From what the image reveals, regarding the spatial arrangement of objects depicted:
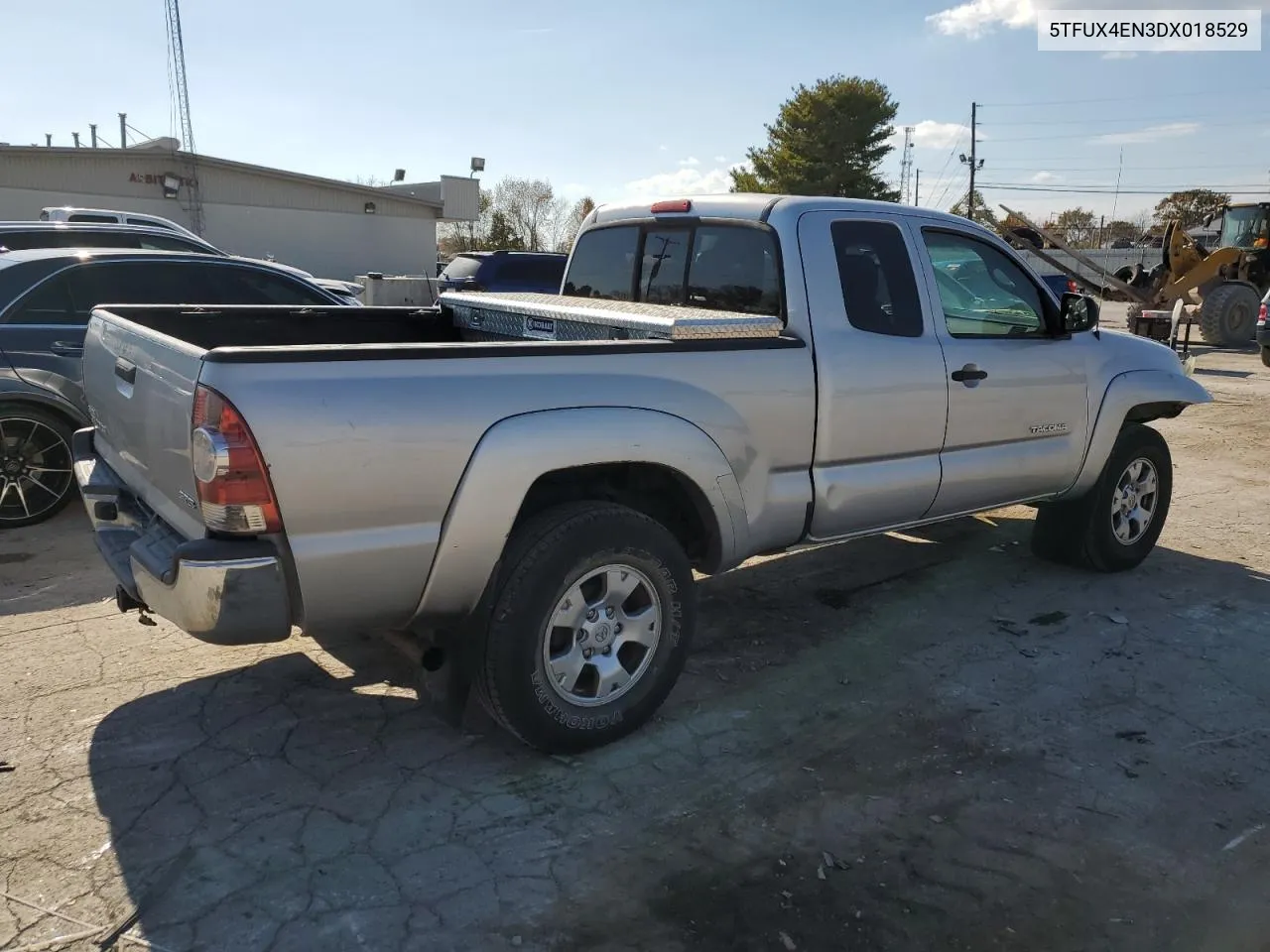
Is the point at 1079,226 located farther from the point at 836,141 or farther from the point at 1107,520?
the point at 1107,520

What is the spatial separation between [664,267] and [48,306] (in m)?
4.37

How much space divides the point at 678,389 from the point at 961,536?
3.70 m

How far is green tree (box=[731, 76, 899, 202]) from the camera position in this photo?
146 ft

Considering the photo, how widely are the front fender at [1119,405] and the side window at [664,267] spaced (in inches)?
98.4

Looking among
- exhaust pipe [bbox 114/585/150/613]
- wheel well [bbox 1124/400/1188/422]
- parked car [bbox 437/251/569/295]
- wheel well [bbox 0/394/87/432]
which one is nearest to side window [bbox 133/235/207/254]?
parked car [bbox 437/251/569/295]

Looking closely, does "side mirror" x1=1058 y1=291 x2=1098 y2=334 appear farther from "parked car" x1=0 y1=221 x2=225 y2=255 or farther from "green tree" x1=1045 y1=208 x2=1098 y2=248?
"green tree" x1=1045 y1=208 x2=1098 y2=248

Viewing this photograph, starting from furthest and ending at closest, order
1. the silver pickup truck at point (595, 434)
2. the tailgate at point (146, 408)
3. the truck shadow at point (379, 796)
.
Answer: the tailgate at point (146, 408)
the silver pickup truck at point (595, 434)
the truck shadow at point (379, 796)

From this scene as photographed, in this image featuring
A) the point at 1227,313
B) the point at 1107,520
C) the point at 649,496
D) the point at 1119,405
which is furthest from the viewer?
the point at 1227,313

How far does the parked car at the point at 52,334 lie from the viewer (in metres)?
6.00

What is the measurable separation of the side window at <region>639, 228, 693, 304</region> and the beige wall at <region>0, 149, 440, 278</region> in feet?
87.7

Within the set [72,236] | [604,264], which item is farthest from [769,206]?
[72,236]

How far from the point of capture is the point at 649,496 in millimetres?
3859

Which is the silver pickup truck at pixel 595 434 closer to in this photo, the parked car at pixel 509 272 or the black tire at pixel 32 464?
the black tire at pixel 32 464

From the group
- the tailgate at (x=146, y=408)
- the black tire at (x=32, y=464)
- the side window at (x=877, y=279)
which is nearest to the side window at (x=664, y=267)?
the side window at (x=877, y=279)
